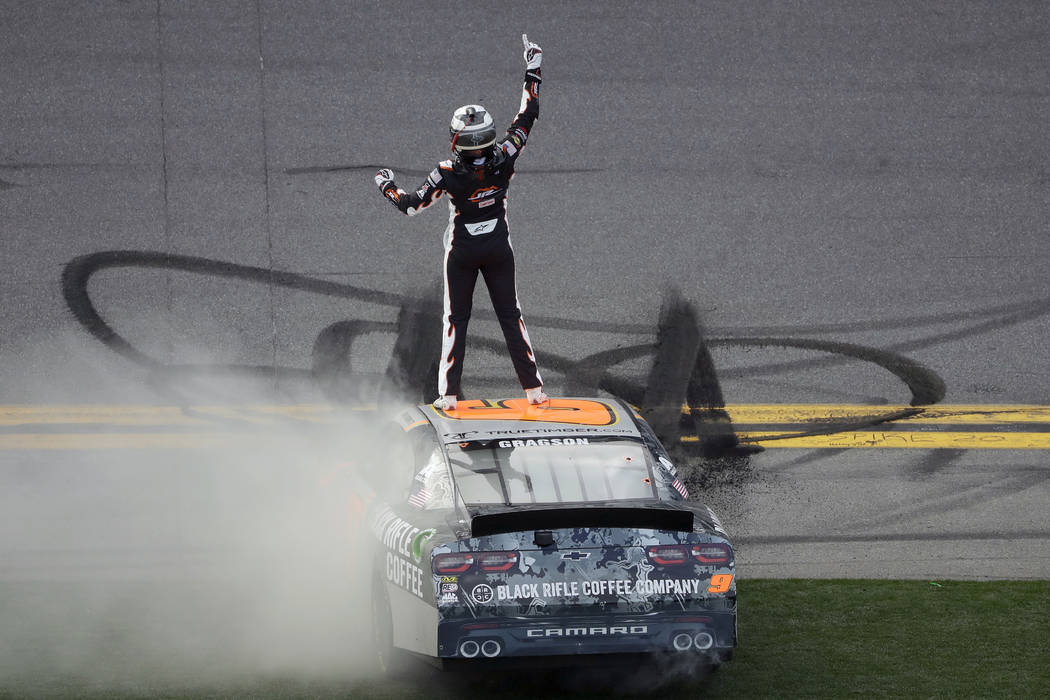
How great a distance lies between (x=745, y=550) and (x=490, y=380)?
3.31 meters

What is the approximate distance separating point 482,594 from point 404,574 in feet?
1.71

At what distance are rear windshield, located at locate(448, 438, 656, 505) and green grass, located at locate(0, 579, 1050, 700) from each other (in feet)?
2.75

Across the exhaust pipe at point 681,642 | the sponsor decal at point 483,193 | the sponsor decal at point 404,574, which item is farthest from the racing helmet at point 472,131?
the exhaust pipe at point 681,642

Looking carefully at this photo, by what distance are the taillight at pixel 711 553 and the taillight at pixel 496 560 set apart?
2.64ft

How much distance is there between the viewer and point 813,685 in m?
6.34

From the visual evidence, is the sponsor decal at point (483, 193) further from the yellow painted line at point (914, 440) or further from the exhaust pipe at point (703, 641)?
the exhaust pipe at point (703, 641)

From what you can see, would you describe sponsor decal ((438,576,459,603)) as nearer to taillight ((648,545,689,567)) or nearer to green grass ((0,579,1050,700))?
green grass ((0,579,1050,700))

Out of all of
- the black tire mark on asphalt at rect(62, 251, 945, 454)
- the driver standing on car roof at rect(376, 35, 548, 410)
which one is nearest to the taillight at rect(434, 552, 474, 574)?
the driver standing on car roof at rect(376, 35, 548, 410)

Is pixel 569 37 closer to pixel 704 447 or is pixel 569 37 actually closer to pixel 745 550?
pixel 704 447

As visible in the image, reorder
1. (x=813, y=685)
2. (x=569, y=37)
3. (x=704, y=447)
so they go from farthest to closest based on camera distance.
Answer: (x=569, y=37)
(x=704, y=447)
(x=813, y=685)

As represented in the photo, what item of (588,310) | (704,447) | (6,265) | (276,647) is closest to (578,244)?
(588,310)

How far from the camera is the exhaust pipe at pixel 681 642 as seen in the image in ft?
18.7

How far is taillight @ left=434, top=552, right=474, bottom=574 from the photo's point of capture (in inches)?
224

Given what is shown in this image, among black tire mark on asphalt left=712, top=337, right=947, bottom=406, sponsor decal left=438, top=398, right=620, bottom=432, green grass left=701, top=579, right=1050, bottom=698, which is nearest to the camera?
green grass left=701, top=579, right=1050, bottom=698
